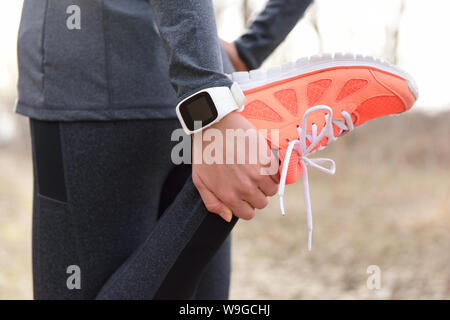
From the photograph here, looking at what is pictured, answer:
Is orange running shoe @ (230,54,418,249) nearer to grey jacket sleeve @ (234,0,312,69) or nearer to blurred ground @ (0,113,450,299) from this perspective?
grey jacket sleeve @ (234,0,312,69)

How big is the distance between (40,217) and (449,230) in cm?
356

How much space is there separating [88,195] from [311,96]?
497mm

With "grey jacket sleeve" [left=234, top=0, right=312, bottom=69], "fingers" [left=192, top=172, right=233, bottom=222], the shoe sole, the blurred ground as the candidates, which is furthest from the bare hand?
the blurred ground

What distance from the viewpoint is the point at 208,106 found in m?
0.73

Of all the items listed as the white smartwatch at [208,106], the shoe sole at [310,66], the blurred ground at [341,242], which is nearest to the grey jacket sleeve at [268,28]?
the shoe sole at [310,66]

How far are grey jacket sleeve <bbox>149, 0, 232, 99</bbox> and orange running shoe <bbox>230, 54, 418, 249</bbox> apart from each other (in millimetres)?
93

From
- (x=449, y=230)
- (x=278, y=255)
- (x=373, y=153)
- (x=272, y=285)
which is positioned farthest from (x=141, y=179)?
(x=373, y=153)

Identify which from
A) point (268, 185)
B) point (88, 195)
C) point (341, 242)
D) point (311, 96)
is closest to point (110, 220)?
point (88, 195)

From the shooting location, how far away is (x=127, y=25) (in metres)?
0.86

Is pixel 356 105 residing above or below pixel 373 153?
below

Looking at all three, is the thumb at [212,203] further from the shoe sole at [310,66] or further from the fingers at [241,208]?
the shoe sole at [310,66]

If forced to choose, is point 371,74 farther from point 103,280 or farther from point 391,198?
point 391,198

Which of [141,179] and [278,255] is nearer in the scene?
[141,179]

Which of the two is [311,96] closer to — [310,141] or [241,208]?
[310,141]
